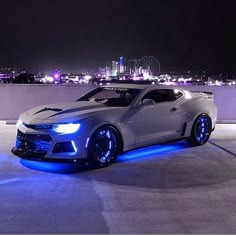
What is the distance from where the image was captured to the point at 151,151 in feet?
30.5

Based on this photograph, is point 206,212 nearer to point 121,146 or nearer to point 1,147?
point 121,146

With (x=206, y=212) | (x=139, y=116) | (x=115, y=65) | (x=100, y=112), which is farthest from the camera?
(x=115, y=65)

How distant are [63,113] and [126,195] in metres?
2.34

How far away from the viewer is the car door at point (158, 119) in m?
8.47

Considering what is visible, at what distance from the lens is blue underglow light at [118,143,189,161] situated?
8688 mm

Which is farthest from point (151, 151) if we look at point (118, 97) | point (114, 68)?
point (114, 68)

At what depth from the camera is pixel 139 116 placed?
841cm

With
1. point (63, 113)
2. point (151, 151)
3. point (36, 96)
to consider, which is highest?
point (63, 113)

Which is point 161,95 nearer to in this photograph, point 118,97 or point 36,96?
point 118,97

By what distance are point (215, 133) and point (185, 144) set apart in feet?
7.34

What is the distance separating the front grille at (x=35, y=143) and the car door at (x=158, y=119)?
172 centimetres

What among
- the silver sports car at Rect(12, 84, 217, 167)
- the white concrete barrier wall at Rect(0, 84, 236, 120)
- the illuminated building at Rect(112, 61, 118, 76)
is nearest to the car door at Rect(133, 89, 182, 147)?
the silver sports car at Rect(12, 84, 217, 167)

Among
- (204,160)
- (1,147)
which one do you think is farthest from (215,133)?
(1,147)

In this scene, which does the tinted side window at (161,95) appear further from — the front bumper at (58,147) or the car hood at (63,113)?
the front bumper at (58,147)
